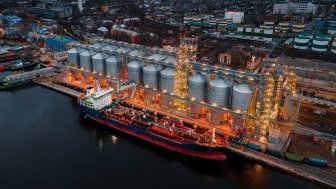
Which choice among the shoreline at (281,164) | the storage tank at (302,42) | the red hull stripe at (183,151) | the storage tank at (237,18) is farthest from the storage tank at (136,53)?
the storage tank at (237,18)

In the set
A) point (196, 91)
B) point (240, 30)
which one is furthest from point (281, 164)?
point (240, 30)

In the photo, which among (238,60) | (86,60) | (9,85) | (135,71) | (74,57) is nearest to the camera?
(135,71)

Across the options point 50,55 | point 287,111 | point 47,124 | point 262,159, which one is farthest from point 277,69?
point 50,55

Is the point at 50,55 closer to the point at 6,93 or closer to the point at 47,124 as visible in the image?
the point at 6,93

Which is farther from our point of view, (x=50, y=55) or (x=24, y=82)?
(x=50, y=55)

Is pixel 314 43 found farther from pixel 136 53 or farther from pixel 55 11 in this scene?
pixel 55 11

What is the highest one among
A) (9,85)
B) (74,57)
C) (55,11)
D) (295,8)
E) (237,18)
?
(295,8)
